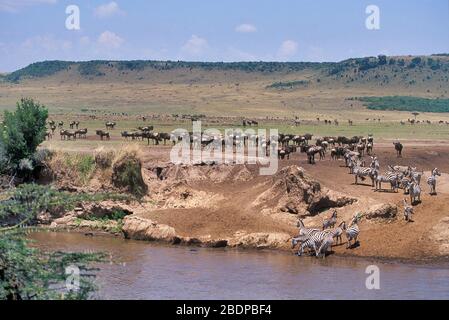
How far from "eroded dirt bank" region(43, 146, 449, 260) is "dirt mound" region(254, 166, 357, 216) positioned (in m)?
0.03

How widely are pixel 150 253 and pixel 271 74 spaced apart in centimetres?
12333

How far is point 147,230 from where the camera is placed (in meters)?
22.9

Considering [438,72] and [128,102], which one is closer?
[128,102]

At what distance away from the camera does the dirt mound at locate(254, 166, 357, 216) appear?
23.1m

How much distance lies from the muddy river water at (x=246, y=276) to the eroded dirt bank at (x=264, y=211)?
0.85 m

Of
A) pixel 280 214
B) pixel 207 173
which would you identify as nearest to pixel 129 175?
pixel 207 173

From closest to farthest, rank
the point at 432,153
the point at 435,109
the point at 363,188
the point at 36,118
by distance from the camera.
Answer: the point at 363,188, the point at 36,118, the point at 432,153, the point at 435,109

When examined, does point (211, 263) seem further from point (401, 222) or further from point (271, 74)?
point (271, 74)

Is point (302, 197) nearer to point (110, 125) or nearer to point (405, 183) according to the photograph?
point (405, 183)

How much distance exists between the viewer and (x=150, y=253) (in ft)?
67.9

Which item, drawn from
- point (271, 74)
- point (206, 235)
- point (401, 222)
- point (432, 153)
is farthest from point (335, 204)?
point (271, 74)

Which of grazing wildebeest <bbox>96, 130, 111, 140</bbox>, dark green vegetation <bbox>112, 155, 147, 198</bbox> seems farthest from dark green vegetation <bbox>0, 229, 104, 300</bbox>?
grazing wildebeest <bbox>96, 130, 111, 140</bbox>

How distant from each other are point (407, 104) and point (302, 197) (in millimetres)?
77443

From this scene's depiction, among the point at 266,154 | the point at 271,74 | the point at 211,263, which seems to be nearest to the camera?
the point at 211,263
